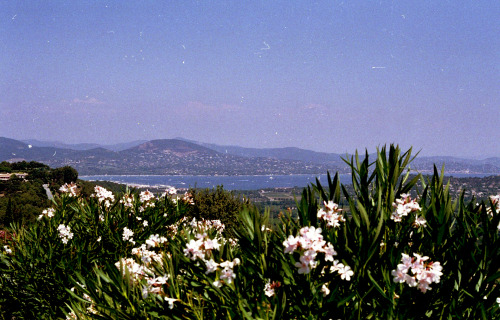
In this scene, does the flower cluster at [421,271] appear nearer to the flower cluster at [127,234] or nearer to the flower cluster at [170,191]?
the flower cluster at [127,234]

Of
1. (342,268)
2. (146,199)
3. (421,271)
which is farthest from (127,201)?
(421,271)

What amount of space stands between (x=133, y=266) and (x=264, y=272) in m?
1.78

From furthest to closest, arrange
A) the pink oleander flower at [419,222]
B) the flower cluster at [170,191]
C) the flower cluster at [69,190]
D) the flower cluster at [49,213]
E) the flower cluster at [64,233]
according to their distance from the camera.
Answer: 1. the flower cluster at [170,191]
2. the flower cluster at [69,190]
3. the flower cluster at [49,213]
4. the flower cluster at [64,233]
5. the pink oleander flower at [419,222]

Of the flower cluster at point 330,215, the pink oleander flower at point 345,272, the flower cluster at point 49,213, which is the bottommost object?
the flower cluster at point 49,213

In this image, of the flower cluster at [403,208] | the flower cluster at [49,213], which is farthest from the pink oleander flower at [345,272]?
the flower cluster at [49,213]

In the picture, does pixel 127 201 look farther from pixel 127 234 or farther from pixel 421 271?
pixel 421 271

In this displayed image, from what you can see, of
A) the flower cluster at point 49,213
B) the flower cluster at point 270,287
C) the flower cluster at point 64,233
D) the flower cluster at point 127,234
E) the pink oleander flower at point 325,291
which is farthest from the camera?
the flower cluster at point 49,213

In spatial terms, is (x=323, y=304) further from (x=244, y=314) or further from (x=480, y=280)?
(x=480, y=280)

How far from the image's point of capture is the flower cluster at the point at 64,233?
801 centimetres

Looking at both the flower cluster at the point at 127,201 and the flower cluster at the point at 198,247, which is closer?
the flower cluster at the point at 198,247

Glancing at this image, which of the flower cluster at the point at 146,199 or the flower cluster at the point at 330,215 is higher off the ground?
the flower cluster at the point at 330,215

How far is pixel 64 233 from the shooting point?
8078 mm

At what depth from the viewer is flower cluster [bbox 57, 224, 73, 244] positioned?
801 centimetres

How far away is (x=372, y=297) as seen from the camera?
3.46 m
